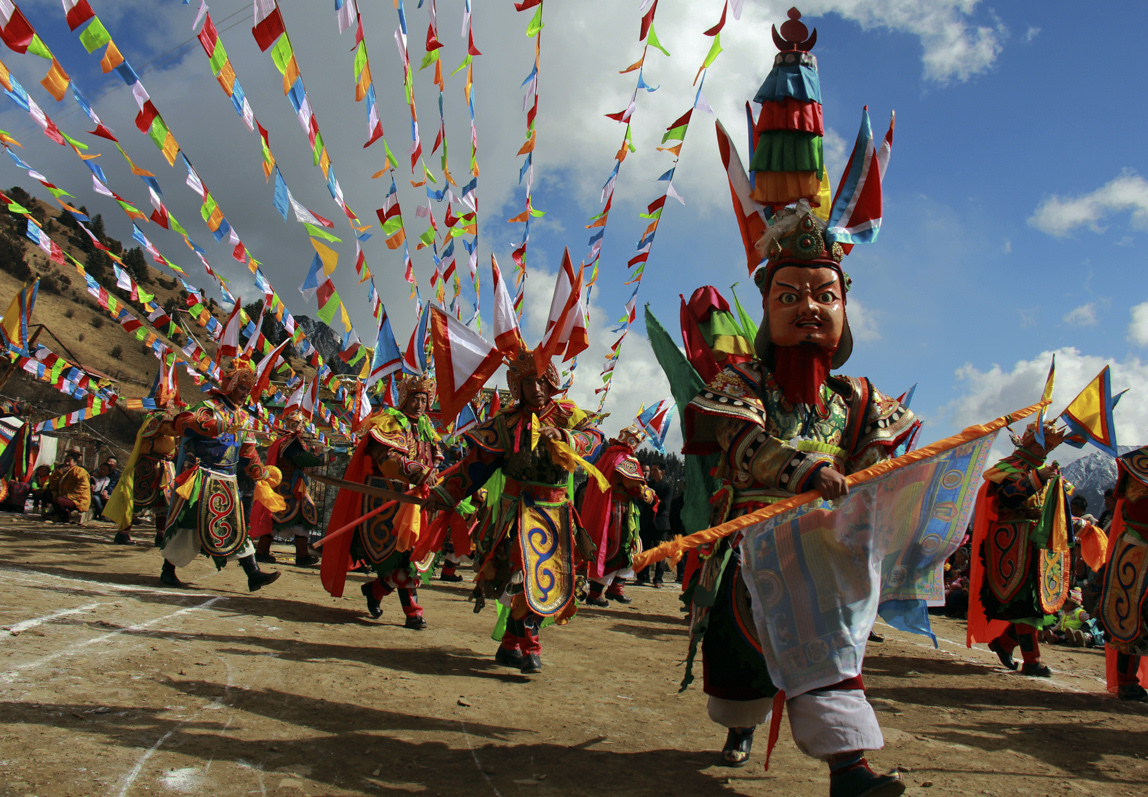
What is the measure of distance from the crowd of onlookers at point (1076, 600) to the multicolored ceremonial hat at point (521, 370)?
5265mm

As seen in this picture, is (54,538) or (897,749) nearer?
(897,749)

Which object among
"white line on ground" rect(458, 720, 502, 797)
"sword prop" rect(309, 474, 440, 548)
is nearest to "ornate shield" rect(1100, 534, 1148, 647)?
"white line on ground" rect(458, 720, 502, 797)

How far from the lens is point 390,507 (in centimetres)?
614

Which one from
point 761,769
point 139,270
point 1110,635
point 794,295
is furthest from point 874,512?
point 139,270

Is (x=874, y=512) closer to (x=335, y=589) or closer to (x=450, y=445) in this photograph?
(x=335, y=589)


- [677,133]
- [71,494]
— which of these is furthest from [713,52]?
[71,494]

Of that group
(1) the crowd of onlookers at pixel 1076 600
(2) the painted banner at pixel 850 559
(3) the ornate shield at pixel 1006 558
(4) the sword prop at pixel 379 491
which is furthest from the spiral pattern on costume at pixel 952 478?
(1) the crowd of onlookers at pixel 1076 600

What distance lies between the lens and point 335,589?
6004mm

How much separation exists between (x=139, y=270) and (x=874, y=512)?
50234 mm

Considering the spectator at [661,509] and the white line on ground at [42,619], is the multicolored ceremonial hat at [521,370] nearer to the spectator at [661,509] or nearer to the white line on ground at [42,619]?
the white line on ground at [42,619]

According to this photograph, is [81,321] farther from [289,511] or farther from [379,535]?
[379,535]

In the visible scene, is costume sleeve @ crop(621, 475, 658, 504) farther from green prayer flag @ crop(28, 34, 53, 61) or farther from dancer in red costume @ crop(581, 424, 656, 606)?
green prayer flag @ crop(28, 34, 53, 61)

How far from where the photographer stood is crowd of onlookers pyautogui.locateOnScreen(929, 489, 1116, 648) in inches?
333

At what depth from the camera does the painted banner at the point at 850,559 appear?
2.36m
